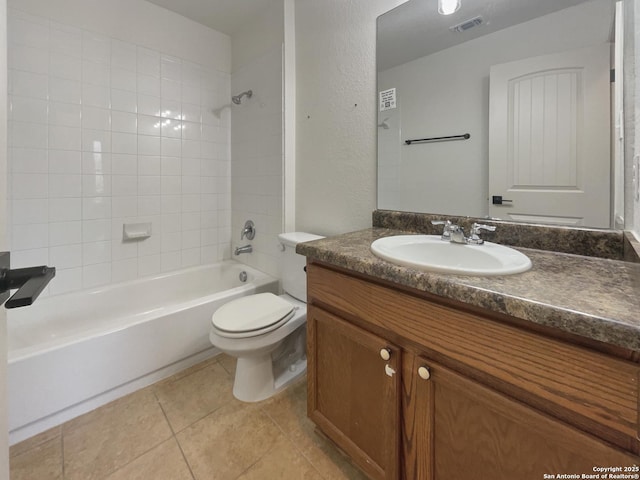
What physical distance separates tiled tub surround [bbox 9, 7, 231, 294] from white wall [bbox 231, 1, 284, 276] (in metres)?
0.16

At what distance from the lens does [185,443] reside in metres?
1.22

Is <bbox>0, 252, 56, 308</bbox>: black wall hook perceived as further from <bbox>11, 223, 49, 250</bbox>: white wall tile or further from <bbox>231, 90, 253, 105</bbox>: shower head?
<bbox>231, 90, 253, 105</bbox>: shower head

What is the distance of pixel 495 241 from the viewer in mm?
1103

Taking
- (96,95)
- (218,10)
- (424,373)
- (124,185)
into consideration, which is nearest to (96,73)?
(96,95)

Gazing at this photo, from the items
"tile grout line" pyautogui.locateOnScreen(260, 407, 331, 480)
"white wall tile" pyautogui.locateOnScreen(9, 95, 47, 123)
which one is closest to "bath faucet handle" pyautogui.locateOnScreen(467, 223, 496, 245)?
"tile grout line" pyautogui.locateOnScreen(260, 407, 331, 480)

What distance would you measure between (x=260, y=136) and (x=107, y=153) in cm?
102

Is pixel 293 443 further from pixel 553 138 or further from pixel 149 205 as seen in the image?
pixel 149 205

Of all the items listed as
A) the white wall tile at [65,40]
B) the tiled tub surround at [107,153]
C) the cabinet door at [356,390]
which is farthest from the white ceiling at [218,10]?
the cabinet door at [356,390]

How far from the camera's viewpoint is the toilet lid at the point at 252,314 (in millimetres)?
1338

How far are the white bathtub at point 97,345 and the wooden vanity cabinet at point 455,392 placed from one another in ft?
3.18

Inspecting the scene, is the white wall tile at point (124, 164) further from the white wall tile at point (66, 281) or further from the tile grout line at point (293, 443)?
the tile grout line at point (293, 443)

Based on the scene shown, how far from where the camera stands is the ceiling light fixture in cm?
121

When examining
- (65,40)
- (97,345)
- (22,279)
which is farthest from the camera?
(65,40)

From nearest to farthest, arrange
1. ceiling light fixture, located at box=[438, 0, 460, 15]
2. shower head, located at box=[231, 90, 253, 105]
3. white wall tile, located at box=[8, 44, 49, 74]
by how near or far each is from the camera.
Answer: ceiling light fixture, located at box=[438, 0, 460, 15] < white wall tile, located at box=[8, 44, 49, 74] < shower head, located at box=[231, 90, 253, 105]
